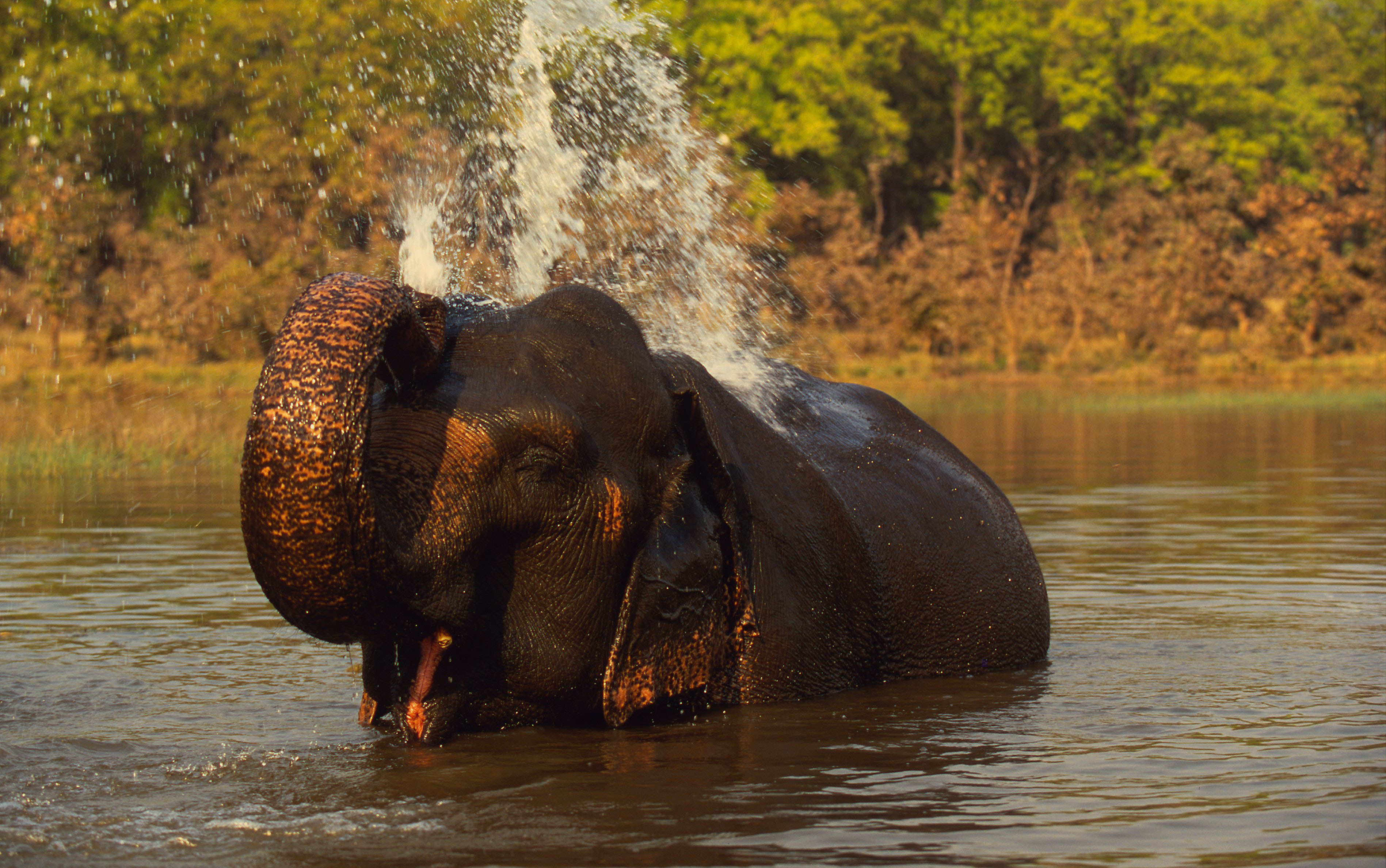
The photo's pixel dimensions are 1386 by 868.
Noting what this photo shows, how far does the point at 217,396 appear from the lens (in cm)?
2795

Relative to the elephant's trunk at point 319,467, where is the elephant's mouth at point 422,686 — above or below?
below

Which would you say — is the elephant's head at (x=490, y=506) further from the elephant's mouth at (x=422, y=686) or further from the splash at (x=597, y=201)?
the splash at (x=597, y=201)

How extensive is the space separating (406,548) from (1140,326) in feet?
126

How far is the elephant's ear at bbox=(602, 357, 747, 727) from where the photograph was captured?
5004 mm

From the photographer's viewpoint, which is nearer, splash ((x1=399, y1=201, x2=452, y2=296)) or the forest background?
splash ((x1=399, y1=201, x2=452, y2=296))

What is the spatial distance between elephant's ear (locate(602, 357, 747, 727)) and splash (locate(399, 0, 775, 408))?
1.14 meters

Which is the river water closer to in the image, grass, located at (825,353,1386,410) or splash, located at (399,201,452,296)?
splash, located at (399,201,452,296)

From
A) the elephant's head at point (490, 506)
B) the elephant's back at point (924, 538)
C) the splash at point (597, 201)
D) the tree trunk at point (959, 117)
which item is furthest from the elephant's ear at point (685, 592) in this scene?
the tree trunk at point (959, 117)

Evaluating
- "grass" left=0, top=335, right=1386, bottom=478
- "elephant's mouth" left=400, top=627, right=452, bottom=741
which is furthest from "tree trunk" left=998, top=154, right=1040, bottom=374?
"elephant's mouth" left=400, top=627, right=452, bottom=741

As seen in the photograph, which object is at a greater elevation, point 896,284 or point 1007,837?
point 896,284

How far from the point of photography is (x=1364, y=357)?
38.8m

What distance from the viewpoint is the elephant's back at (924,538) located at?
6133mm

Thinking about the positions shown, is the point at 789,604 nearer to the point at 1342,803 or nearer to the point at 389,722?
the point at 389,722

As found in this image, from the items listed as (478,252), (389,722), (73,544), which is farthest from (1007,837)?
(478,252)
